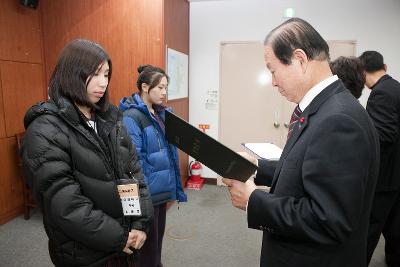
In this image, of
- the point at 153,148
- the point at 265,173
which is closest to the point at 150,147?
the point at 153,148

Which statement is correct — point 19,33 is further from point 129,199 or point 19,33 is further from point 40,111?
point 129,199

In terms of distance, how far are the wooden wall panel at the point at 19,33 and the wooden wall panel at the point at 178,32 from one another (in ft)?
5.02

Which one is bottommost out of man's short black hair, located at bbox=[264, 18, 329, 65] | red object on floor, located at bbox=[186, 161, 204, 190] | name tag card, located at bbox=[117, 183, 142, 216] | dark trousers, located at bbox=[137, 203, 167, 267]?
red object on floor, located at bbox=[186, 161, 204, 190]

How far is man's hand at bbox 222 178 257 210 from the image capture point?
40.1 inches

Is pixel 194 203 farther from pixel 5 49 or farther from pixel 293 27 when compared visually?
pixel 293 27

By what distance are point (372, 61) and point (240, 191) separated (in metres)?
1.73

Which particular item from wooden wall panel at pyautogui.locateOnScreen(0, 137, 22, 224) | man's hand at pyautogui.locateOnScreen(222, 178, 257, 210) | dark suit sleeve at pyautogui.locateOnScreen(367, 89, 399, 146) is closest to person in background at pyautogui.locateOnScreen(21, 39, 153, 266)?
man's hand at pyautogui.locateOnScreen(222, 178, 257, 210)

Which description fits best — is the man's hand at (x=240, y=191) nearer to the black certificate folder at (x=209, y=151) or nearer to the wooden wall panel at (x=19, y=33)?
the black certificate folder at (x=209, y=151)

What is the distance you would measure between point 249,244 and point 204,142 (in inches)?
81.6

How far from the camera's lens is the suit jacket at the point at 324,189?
2.61ft

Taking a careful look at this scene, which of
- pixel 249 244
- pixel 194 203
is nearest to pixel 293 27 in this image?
pixel 249 244

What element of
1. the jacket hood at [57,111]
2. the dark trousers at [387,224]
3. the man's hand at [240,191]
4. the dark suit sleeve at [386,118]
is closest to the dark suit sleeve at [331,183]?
the man's hand at [240,191]

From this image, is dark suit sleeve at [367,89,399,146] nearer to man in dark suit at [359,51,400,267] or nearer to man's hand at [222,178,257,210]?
man in dark suit at [359,51,400,267]

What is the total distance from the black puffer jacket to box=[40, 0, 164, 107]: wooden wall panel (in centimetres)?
214
